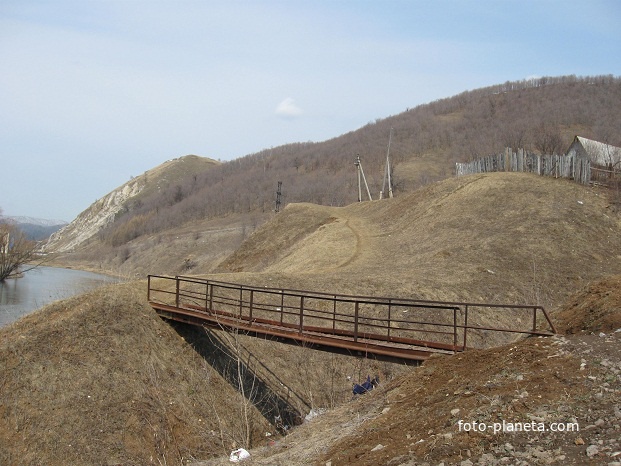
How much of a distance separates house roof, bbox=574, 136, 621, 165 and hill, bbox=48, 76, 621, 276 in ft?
109

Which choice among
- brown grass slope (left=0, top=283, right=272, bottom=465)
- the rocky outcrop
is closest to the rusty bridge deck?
brown grass slope (left=0, top=283, right=272, bottom=465)

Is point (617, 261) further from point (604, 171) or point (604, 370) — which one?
point (604, 370)

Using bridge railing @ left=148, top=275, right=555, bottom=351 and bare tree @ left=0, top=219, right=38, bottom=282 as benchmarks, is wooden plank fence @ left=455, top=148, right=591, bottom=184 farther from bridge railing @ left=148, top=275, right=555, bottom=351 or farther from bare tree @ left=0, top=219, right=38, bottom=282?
bare tree @ left=0, top=219, right=38, bottom=282

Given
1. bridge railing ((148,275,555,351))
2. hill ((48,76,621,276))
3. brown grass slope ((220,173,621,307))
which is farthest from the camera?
hill ((48,76,621,276))

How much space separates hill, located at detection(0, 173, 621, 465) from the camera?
25.0 feet

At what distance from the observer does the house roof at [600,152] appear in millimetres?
35844

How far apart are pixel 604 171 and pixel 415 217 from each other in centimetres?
1135

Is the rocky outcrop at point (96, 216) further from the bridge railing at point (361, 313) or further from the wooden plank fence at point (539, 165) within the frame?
the bridge railing at point (361, 313)

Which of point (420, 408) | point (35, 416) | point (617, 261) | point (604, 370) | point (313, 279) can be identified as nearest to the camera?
point (604, 370)

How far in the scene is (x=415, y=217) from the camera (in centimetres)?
3653

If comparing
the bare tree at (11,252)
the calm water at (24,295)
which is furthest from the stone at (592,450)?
the bare tree at (11,252)

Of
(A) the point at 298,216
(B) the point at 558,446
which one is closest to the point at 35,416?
(B) the point at 558,446

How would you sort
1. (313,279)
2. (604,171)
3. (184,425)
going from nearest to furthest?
(184,425), (313,279), (604,171)

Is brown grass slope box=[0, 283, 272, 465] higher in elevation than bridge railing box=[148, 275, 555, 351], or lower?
lower
